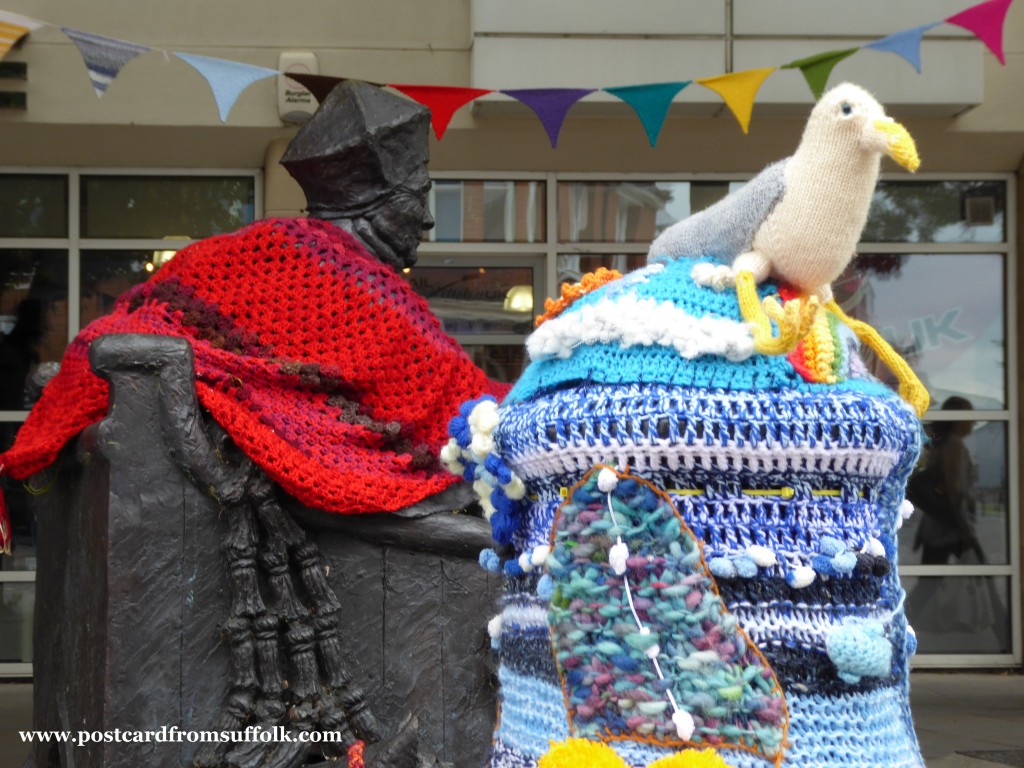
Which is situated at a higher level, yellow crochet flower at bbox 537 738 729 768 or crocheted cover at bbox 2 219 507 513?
crocheted cover at bbox 2 219 507 513

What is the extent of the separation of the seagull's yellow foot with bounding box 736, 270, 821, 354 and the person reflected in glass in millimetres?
6625

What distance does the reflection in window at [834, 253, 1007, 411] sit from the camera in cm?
780

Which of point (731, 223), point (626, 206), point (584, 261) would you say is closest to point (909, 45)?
point (626, 206)

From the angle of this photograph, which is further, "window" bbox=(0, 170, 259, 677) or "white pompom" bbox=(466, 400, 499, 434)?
"window" bbox=(0, 170, 259, 677)

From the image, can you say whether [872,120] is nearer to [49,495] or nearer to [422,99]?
[49,495]

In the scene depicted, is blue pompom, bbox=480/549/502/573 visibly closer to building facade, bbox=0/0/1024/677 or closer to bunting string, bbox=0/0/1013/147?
bunting string, bbox=0/0/1013/147

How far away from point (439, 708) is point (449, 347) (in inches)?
40.9

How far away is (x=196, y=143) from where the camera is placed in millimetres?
7078

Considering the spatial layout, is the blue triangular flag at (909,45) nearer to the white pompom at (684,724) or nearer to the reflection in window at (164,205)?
the white pompom at (684,724)

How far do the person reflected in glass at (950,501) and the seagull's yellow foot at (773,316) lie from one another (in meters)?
6.63

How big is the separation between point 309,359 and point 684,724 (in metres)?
2.36

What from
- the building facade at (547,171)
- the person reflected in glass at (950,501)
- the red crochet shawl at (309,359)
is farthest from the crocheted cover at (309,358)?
the person reflected in glass at (950,501)

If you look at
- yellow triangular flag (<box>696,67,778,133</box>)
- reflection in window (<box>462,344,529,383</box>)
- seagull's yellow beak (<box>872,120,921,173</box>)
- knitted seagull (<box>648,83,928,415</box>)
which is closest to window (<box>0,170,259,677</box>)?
reflection in window (<box>462,344,529,383</box>)

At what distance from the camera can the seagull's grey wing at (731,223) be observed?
163 centimetres
